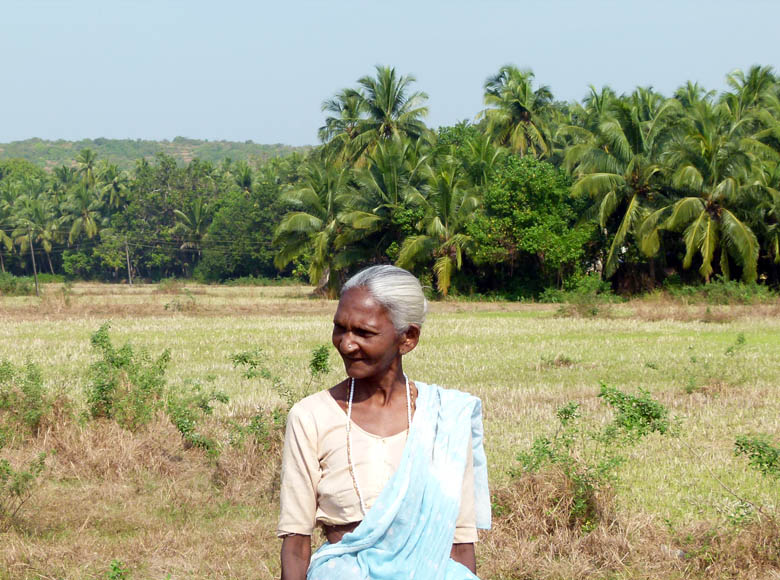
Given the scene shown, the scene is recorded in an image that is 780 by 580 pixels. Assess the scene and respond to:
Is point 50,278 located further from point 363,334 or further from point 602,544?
point 363,334

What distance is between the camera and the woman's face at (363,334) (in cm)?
253

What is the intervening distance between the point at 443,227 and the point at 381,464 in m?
32.9

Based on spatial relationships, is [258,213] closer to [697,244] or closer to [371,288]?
[697,244]

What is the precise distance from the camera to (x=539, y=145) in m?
43.5

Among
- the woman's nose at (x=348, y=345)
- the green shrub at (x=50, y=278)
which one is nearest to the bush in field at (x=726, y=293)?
the woman's nose at (x=348, y=345)

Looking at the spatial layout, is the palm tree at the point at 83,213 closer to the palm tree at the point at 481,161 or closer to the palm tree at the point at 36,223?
the palm tree at the point at 36,223

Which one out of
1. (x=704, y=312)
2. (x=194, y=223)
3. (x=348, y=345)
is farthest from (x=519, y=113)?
(x=348, y=345)

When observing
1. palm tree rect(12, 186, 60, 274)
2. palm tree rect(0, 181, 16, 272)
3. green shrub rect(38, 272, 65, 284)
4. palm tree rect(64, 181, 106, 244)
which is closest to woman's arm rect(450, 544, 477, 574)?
palm tree rect(12, 186, 60, 274)

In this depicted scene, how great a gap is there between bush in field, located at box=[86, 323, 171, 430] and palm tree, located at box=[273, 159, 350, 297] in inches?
1162

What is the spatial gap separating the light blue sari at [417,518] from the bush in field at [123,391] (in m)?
5.55

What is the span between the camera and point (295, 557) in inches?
96.5

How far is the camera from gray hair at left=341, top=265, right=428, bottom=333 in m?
2.53

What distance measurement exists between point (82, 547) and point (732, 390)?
886 centimetres

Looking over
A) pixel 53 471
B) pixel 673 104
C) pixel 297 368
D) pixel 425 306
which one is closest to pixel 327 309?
pixel 673 104
